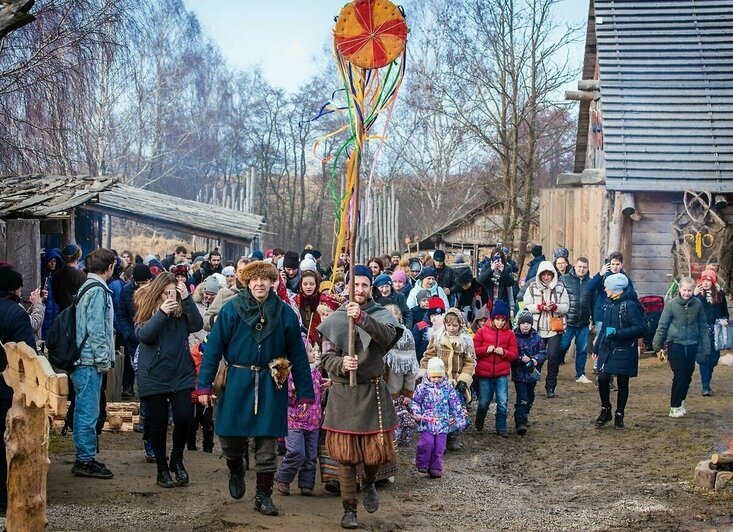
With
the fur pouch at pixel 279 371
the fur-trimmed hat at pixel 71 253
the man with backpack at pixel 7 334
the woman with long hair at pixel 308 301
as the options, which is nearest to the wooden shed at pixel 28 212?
the fur-trimmed hat at pixel 71 253

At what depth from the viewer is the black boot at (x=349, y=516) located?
24.7ft

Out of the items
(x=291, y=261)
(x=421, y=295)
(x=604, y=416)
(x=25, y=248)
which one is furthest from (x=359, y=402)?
(x=421, y=295)

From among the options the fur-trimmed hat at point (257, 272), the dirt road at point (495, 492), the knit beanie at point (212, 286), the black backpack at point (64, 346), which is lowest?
the dirt road at point (495, 492)

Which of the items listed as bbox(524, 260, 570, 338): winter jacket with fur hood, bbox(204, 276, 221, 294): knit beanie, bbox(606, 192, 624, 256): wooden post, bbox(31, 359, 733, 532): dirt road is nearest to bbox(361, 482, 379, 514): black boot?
bbox(31, 359, 733, 532): dirt road

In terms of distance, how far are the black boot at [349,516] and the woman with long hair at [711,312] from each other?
25.6 ft

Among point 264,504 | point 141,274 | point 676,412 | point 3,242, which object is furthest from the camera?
point 676,412

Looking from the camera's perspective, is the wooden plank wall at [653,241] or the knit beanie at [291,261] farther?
the wooden plank wall at [653,241]

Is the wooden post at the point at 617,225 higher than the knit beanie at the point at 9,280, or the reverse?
the wooden post at the point at 617,225

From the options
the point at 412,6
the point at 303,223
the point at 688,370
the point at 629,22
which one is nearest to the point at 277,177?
the point at 303,223

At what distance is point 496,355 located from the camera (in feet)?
38.5

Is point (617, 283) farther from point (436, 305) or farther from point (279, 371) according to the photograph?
point (279, 371)

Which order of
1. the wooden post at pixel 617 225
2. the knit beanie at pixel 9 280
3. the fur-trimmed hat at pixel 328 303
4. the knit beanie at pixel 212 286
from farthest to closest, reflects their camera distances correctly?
1. the wooden post at pixel 617 225
2. the knit beanie at pixel 212 286
3. the fur-trimmed hat at pixel 328 303
4. the knit beanie at pixel 9 280

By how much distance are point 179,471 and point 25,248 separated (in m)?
4.21

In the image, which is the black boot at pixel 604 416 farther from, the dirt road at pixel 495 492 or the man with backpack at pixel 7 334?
the man with backpack at pixel 7 334
